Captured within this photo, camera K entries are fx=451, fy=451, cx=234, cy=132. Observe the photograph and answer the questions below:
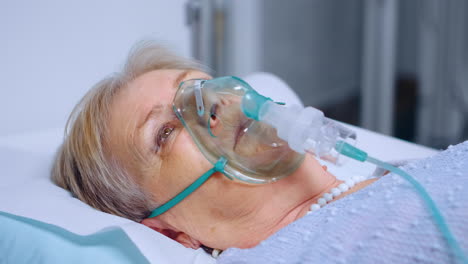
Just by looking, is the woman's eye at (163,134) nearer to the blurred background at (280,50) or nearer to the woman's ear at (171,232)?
the woman's ear at (171,232)

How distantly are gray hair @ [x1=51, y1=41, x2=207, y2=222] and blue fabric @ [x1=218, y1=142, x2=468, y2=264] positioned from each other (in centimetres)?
31

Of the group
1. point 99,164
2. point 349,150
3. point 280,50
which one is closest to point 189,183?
point 99,164

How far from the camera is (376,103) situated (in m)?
2.74

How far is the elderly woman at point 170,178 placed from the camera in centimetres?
101

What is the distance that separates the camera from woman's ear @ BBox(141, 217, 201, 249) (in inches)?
42.4

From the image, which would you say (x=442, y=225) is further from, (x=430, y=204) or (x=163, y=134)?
(x=163, y=134)

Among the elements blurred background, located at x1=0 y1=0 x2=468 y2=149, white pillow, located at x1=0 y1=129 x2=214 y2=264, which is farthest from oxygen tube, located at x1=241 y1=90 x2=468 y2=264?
blurred background, located at x1=0 y1=0 x2=468 y2=149

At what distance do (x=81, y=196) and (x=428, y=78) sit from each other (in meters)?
2.35

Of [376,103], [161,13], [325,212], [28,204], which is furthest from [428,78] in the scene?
[28,204]

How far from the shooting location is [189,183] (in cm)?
102

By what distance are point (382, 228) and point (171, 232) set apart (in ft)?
1.76

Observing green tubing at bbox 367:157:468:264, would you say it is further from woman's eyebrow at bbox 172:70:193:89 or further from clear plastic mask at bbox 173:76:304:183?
woman's eyebrow at bbox 172:70:193:89

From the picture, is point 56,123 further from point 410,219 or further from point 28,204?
point 410,219

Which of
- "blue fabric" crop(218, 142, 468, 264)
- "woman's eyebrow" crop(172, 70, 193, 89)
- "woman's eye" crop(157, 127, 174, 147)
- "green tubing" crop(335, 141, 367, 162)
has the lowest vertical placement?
"blue fabric" crop(218, 142, 468, 264)
